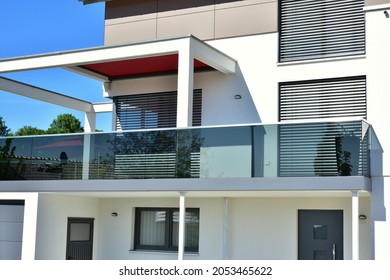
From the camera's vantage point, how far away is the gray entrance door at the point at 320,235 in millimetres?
14500

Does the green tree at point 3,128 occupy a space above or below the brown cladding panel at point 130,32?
above

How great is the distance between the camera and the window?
53.2 feet

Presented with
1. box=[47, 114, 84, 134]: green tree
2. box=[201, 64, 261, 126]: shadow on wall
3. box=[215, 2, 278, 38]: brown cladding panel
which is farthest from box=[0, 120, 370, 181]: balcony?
box=[47, 114, 84, 134]: green tree

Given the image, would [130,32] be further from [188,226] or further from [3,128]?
[3,128]

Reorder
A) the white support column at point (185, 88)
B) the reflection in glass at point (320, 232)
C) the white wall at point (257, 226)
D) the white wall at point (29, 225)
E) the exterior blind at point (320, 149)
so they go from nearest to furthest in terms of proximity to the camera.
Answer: the exterior blind at point (320, 149) < the white support column at point (185, 88) < the white wall at point (257, 226) < the reflection in glass at point (320, 232) < the white wall at point (29, 225)

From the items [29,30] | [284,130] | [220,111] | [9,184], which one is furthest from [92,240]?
[29,30]

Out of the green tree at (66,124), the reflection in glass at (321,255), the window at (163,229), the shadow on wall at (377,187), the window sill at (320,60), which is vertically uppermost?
the green tree at (66,124)

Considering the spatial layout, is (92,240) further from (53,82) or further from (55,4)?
(53,82)

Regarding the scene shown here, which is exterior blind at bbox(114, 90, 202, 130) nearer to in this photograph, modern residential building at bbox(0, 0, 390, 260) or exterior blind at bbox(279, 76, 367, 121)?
modern residential building at bbox(0, 0, 390, 260)

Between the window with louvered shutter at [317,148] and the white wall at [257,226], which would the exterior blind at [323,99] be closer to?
the window with louvered shutter at [317,148]

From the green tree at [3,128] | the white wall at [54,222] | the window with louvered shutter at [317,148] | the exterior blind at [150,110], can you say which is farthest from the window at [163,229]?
the green tree at [3,128]

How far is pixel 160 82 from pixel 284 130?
17.2ft

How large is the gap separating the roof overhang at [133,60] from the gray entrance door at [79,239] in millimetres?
4165

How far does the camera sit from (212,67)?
52.5 ft
